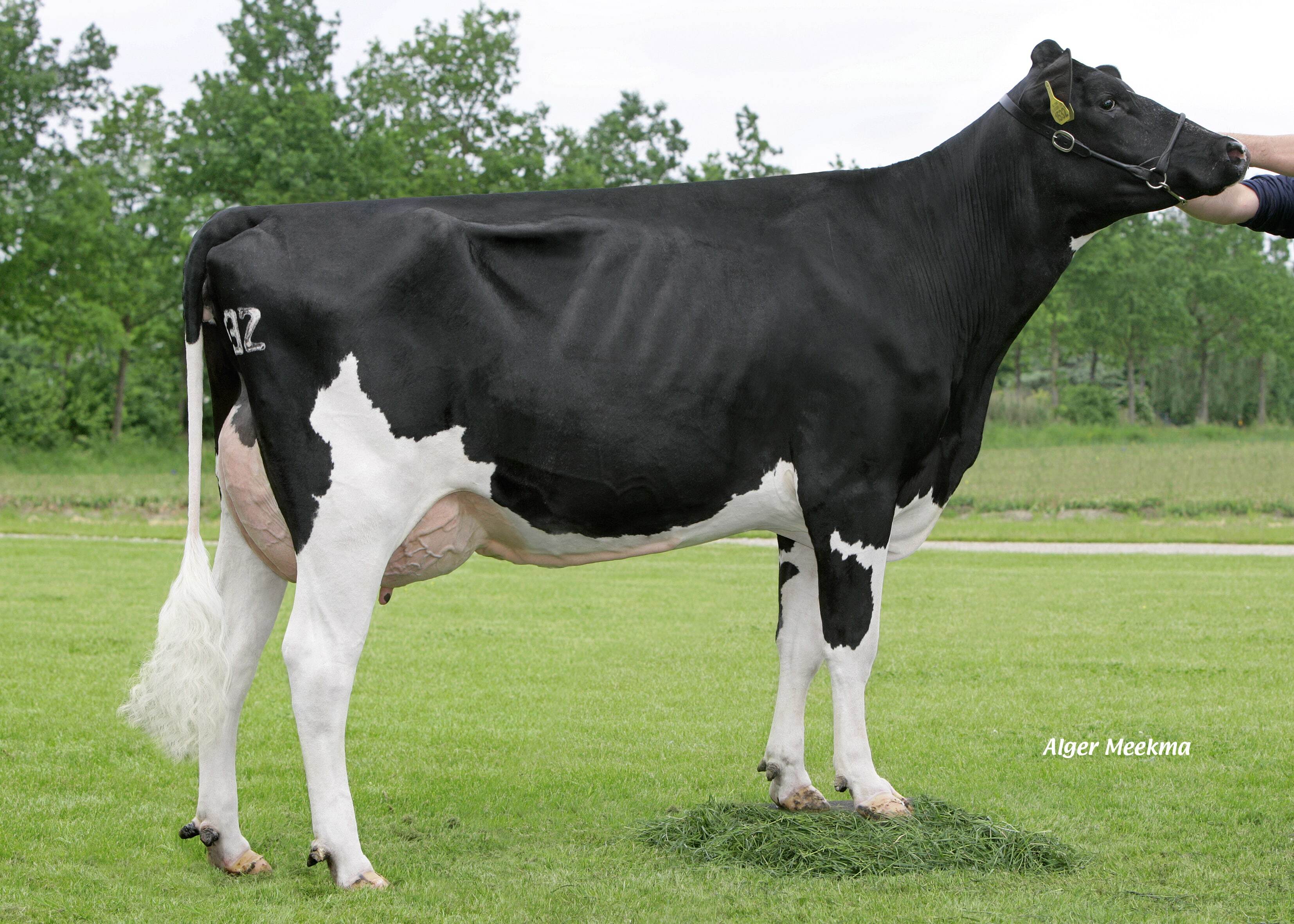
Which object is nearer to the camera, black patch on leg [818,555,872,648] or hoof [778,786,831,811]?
black patch on leg [818,555,872,648]

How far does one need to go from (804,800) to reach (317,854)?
6.51 feet

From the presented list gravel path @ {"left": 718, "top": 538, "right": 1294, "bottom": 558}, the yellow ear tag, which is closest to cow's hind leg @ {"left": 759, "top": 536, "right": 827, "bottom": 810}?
the yellow ear tag

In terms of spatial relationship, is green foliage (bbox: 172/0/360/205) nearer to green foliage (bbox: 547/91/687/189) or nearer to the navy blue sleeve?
green foliage (bbox: 547/91/687/189)

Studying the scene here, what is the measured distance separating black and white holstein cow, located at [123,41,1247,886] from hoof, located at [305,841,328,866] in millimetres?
20

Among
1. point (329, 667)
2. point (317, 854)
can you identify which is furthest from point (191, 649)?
point (317, 854)

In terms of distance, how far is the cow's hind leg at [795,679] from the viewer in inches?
205

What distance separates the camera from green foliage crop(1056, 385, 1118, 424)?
5897 centimetres

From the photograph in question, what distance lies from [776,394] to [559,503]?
0.89 meters

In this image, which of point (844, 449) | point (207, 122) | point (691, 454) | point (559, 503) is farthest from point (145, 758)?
point (207, 122)

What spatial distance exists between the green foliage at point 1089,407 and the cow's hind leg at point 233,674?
56639mm

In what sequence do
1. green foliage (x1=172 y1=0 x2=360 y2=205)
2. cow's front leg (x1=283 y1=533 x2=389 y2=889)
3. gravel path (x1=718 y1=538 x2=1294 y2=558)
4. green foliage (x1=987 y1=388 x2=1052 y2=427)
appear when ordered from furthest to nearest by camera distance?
1. green foliage (x1=987 y1=388 x2=1052 y2=427)
2. green foliage (x1=172 y1=0 x2=360 y2=205)
3. gravel path (x1=718 y1=538 x2=1294 y2=558)
4. cow's front leg (x1=283 y1=533 x2=389 y2=889)

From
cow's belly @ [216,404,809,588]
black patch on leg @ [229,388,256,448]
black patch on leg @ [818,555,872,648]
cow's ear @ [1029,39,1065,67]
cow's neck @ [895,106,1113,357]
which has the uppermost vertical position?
cow's ear @ [1029,39,1065,67]

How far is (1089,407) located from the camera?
5938 centimetres

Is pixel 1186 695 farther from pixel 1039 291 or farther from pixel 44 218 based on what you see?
pixel 44 218
